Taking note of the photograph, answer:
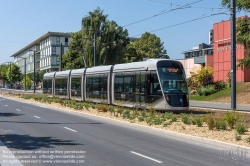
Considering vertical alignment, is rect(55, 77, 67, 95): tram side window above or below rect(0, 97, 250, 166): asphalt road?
above

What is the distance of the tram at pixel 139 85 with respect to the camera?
21.8 m

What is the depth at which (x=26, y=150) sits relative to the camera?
10219mm

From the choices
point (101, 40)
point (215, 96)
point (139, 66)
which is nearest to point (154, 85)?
point (139, 66)

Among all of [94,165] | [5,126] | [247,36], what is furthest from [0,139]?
[247,36]

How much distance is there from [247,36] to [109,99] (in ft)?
45.5

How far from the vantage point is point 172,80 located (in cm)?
2214

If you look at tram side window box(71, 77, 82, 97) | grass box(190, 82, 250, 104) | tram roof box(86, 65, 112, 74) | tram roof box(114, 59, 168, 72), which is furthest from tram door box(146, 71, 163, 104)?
grass box(190, 82, 250, 104)

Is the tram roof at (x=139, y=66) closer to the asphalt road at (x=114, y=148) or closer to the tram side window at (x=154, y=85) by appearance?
the tram side window at (x=154, y=85)

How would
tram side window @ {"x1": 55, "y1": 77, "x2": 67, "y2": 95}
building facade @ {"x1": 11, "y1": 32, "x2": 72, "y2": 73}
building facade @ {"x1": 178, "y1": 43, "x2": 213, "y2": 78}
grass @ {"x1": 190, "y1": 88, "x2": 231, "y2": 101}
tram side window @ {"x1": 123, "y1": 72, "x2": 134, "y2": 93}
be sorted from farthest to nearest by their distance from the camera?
1. building facade @ {"x1": 11, "y1": 32, "x2": 72, "y2": 73}
2. building facade @ {"x1": 178, "y1": 43, "x2": 213, "y2": 78}
3. grass @ {"x1": 190, "y1": 88, "x2": 231, "y2": 101}
4. tram side window @ {"x1": 55, "y1": 77, "x2": 67, "y2": 95}
5. tram side window @ {"x1": 123, "y1": 72, "x2": 134, "y2": 93}

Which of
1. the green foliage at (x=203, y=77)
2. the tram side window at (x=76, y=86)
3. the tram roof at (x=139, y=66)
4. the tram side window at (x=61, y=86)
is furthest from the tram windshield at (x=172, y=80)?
the green foliage at (x=203, y=77)

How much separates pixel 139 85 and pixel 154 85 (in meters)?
1.73

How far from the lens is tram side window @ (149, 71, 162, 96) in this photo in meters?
22.1

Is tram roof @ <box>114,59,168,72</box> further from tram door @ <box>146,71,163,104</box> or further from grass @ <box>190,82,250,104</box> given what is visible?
grass @ <box>190,82,250,104</box>

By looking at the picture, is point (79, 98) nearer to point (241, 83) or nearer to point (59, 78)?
point (59, 78)
